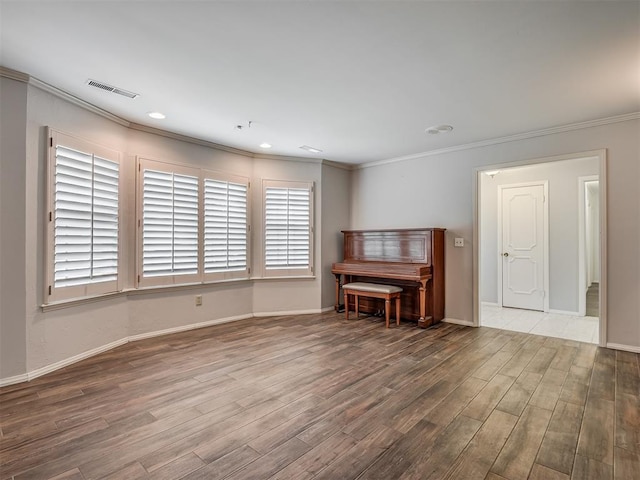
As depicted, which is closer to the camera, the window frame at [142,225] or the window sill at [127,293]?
the window sill at [127,293]

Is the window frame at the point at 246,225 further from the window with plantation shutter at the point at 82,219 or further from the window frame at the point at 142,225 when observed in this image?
the window with plantation shutter at the point at 82,219

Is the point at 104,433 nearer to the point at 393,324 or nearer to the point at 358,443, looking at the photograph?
the point at 358,443

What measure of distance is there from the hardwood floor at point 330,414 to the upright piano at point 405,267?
0.98 metres

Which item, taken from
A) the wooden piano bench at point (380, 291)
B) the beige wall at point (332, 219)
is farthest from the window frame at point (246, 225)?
the wooden piano bench at point (380, 291)

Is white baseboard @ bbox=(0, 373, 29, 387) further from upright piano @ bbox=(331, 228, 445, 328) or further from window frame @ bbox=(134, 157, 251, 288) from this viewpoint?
upright piano @ bbox=(331, 228, 445, 328)

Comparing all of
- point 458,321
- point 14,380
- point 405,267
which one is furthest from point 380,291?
point 14,380

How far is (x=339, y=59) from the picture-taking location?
7.88 feet

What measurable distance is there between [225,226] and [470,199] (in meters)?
3.44

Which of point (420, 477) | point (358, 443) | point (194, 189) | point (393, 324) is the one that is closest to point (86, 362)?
point (194, 189)

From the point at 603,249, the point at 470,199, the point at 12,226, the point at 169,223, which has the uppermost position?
the point at 470,199

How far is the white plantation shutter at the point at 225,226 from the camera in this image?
175 inches

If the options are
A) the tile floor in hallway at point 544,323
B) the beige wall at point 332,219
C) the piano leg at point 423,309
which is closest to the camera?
the tile floor in hallway at point 544,323

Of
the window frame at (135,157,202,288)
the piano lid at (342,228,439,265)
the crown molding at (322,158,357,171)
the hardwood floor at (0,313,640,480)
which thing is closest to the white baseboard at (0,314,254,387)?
the hardwood floor at (0,313,640,480)

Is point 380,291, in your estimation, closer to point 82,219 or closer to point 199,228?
point 199,228
